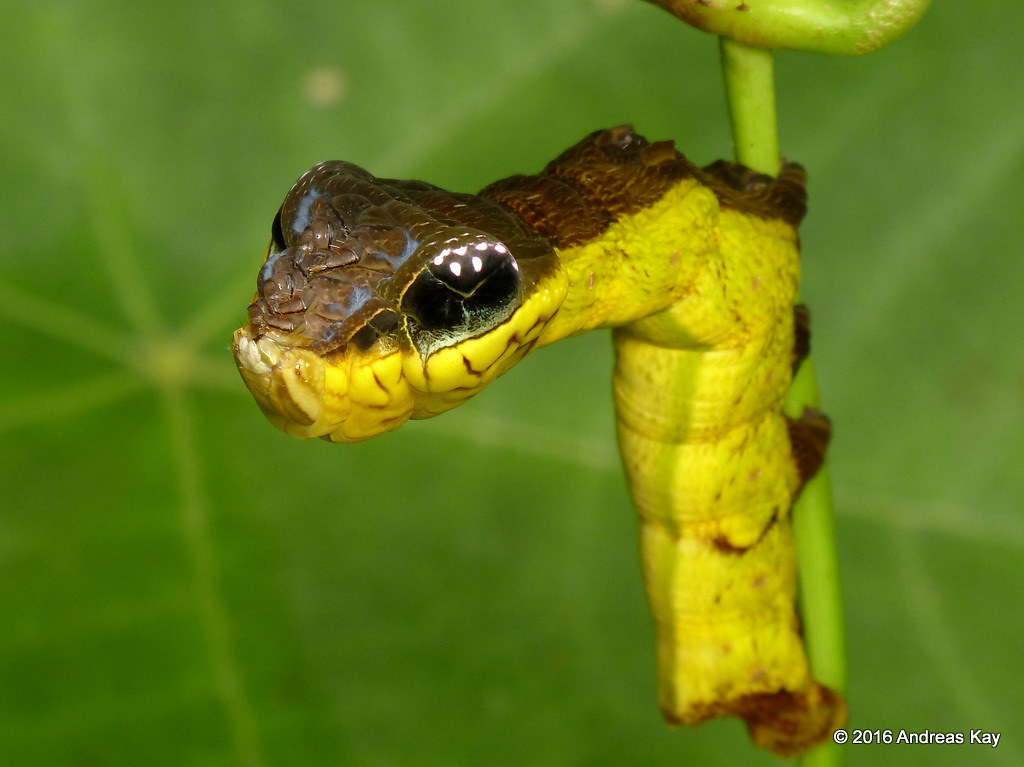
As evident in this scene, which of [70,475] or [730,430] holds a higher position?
[70,475]

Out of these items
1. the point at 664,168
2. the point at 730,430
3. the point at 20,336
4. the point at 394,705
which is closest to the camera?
the point at 664,168

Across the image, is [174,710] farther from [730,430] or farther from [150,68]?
[730,430]

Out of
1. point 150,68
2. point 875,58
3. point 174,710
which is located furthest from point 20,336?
point 875,58

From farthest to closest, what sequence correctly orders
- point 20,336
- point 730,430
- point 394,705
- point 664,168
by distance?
point 394,705 < point 20,336 < point 730,430 < point 664,168

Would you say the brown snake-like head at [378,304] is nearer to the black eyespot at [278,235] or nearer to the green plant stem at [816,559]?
the black eyespot at [278,235]

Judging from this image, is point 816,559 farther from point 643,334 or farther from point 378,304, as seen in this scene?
point 378,304
